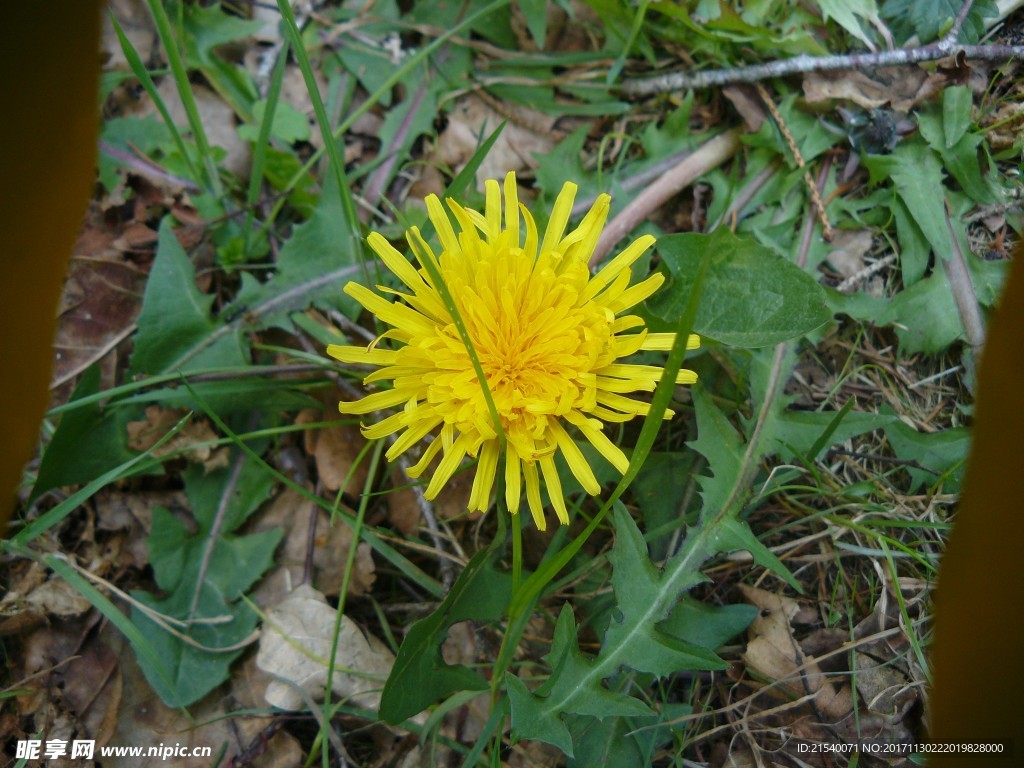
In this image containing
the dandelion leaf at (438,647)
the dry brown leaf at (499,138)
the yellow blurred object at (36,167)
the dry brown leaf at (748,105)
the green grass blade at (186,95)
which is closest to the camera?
the yellow blurred object at (36,167)

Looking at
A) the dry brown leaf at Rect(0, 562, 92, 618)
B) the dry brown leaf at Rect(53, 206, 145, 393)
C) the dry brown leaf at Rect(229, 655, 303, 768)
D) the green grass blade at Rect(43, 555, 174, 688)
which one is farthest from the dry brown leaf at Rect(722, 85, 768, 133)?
the dry brown leaf at Rect(0, 562, 92, 618)

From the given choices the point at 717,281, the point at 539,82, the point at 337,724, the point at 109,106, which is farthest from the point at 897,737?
the point at 109,106

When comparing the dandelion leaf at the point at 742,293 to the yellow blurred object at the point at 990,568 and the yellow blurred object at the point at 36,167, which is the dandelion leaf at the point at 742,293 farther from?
the yellow blurred object at the point at 36,167

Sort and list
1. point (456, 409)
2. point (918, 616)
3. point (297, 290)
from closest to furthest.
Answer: point (456, 409) < point (918, 616) < point (297, 290)

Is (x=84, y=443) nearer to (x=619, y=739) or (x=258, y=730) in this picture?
(x=258, y=730)

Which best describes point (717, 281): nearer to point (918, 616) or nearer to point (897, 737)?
point (918, 616)

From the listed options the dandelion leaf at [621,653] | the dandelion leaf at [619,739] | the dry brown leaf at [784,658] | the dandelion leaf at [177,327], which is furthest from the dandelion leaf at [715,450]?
the dandelion leaf at [177,327]
